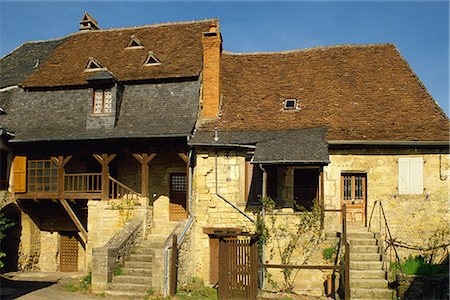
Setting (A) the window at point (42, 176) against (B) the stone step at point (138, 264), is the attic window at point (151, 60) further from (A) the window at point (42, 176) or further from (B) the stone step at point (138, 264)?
(B) the stone step at point (138, 264)

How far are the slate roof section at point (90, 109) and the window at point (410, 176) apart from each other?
6.73 m

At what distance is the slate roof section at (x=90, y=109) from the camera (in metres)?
15.8

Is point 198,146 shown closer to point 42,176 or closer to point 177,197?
point 177,197

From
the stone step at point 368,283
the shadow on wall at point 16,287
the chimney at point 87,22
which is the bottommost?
the shadow on wall at point 16,287

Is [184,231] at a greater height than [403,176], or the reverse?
[403,176]

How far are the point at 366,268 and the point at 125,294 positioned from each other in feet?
21.6

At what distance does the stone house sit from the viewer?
14.6m

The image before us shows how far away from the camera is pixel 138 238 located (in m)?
15.3

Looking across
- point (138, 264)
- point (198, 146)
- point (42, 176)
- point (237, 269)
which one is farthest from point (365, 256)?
point (42, 176)

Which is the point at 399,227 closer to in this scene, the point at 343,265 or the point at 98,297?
the point at 343,265

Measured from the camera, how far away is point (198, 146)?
15383 millimetres

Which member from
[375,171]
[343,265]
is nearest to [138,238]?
[343,265]

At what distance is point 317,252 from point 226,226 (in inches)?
→ 121

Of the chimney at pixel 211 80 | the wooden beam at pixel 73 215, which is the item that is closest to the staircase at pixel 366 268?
the chimney at pixel 211 80
